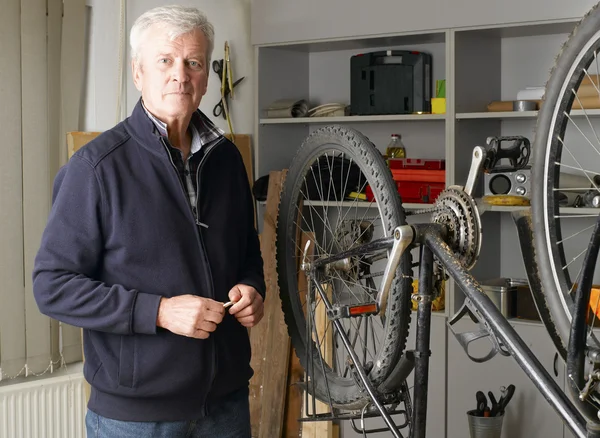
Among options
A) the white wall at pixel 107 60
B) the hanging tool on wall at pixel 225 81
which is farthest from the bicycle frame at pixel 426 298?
the hanging tool on wall at pixel 225 81

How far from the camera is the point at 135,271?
1.68m

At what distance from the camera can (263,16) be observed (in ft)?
13.2

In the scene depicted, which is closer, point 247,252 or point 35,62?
point 247,252

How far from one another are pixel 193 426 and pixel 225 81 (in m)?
2.63

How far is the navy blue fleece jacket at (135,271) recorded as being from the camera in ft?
5.34

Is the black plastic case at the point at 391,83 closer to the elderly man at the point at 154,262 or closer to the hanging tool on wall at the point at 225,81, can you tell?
the hanging tool on wall at the point at 225,81

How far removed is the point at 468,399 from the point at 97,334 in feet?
7.41

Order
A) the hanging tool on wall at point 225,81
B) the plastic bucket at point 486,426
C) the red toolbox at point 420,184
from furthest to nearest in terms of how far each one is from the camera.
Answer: the hanging tool on wall at point 225,81
the red toolbox at point 420,184
the plastic bucket at point 486,426

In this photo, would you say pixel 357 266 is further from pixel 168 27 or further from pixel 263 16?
pixel 263 16

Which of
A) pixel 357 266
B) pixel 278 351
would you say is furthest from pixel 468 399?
pixel 357 266

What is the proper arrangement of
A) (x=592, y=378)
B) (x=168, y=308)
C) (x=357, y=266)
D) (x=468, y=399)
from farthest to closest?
(x=468, y=399)
(x=357, y=266)
(x=168, y=308)
(x=592, y=378)

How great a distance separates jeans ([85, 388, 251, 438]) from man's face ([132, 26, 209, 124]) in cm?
65

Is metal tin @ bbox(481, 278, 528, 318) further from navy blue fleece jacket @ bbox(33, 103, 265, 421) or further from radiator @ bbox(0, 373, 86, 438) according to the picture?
navy blue fleece jacket @ bbox(33, 103, 265, 421)

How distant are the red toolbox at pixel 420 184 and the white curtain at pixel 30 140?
1.41m
